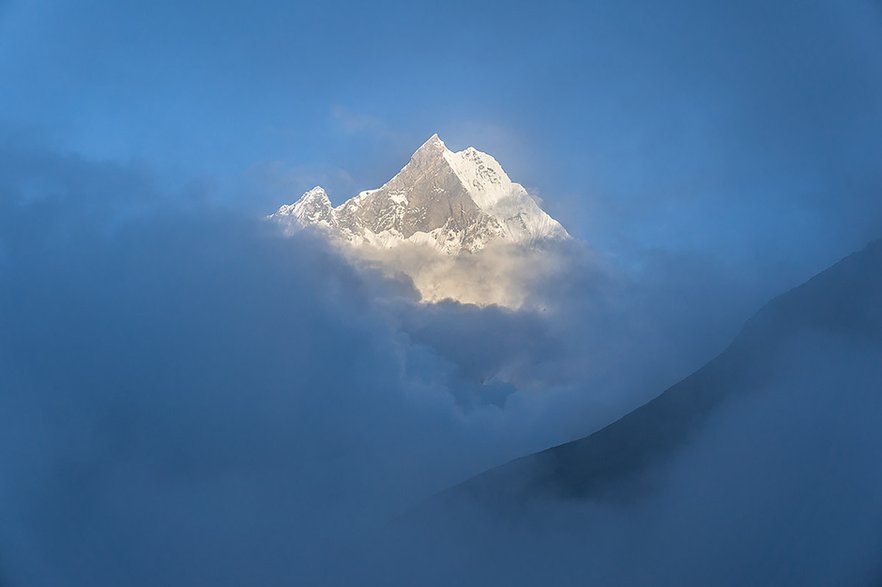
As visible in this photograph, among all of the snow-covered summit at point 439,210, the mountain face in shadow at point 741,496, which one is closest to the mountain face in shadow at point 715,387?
the mountain face in shadow at point 741,496

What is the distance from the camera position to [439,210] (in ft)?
125

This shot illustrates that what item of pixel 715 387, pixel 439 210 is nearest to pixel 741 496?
pixel 715 387

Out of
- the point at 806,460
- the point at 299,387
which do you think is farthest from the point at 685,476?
the point at 299,387

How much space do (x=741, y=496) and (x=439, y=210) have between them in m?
28.0

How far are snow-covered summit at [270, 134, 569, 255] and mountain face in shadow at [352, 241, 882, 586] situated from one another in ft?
14.9

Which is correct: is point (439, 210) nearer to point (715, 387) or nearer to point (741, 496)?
point (715, 387)

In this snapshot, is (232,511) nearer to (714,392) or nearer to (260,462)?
(260,462)

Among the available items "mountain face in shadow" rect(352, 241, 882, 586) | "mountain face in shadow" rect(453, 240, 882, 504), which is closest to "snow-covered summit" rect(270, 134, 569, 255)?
"mountain face in shadow" rect(453, 240, 882, 504)

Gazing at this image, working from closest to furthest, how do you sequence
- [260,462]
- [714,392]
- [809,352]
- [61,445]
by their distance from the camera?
[61,445] → [260,462] → [809,352] → [714,392]

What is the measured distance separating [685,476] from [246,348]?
816 centimetres

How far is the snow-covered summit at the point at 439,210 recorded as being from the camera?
1487 cm

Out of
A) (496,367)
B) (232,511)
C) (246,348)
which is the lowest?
(232,511)

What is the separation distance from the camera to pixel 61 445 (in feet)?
35.5

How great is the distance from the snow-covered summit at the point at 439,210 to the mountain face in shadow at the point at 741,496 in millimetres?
4535
